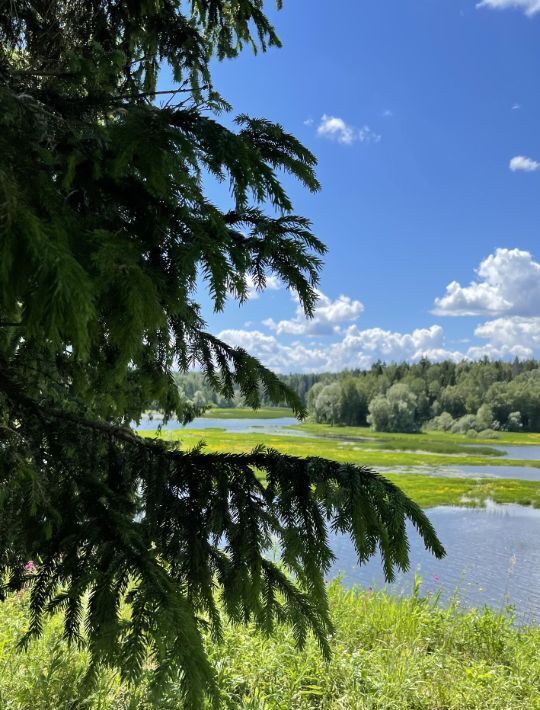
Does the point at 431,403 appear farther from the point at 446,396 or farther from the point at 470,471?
the point at 470,471

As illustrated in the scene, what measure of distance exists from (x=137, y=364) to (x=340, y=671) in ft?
10.7

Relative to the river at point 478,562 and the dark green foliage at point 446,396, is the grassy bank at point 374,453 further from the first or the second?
the dark green foliage at point 446,396

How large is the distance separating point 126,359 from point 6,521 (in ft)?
3.59

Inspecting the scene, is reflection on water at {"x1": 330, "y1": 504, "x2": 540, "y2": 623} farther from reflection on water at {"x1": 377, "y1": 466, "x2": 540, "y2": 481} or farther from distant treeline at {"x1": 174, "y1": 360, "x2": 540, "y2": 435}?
distant treeline at {"x1": 174, "y1": 360, "x2": 540, "y2": 435}

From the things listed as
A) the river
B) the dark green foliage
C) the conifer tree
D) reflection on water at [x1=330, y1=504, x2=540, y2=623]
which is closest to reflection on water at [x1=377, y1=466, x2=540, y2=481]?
the river

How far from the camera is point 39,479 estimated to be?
1.78 m

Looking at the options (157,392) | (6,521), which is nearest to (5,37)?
(157,392)

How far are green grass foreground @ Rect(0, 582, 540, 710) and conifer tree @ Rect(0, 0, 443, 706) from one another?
1556 millimetres

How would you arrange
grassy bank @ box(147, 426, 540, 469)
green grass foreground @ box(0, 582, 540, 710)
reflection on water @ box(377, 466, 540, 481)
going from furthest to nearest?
grassy bank @ box(147, 426, 540, 469) < reflection on water @ box(377, 466, 540, 481) < green grass foreground @ box(0, 582, 540, 710)

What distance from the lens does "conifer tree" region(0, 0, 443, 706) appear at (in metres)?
1.17

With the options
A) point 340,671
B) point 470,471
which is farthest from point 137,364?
point 470,471

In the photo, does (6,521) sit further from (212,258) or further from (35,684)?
(35,684)

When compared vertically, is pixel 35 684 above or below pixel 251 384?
below

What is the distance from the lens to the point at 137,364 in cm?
192
